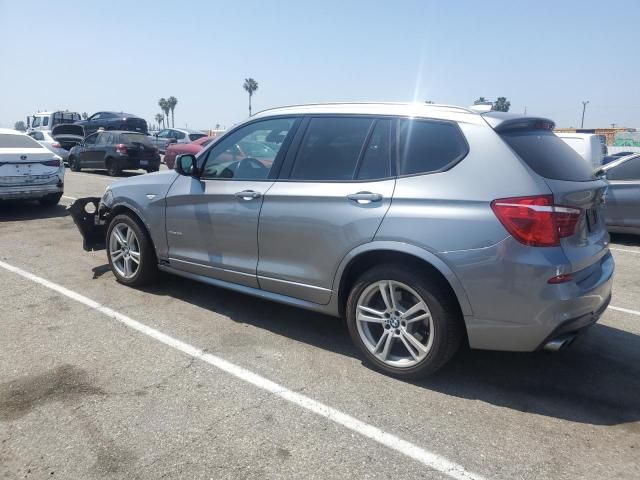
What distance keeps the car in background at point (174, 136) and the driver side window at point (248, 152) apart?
21309 millimetres

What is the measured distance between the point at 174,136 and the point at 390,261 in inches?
985

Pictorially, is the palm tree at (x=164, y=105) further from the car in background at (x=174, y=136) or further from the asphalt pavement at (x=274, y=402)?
the asphalt pavement at (x=274, y=402)

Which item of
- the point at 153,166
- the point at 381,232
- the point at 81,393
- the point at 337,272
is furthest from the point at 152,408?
the point at 153,166

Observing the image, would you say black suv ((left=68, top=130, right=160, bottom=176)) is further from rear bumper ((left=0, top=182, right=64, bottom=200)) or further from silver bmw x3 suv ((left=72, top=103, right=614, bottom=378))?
silver bmw x3 suv ((left=72, top=103, right=614, bottom=378))

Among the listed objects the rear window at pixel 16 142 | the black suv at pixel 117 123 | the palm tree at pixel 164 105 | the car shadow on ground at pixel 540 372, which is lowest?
the car shadow on ground at pixel 540 372

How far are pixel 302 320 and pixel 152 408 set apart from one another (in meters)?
1.75

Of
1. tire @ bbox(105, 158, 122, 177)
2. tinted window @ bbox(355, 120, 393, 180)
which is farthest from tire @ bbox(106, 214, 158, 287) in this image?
tire @ bbox(105, 158, 122, 177)

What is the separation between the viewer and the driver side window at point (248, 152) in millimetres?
4156

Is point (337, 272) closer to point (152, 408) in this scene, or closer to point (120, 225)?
point (152, 408)

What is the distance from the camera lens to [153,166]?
57.5 feet

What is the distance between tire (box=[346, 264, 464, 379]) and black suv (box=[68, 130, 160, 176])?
14.9 meters

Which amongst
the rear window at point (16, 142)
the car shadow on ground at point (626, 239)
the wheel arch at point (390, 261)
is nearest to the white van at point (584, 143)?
the car shadow on ground at point (626, 239)

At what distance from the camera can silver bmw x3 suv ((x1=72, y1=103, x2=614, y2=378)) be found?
117 inches

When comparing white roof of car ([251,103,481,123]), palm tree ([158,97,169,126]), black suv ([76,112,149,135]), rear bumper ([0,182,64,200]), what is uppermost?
palm tree ([158,97,169,126])
